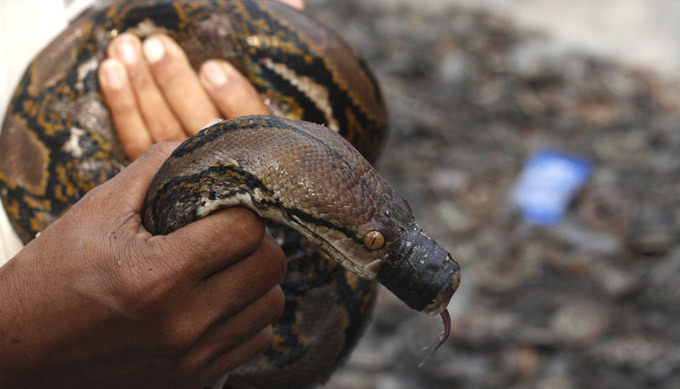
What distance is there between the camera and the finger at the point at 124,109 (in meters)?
2.33

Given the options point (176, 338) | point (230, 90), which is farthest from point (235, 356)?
→ point (230, 90)

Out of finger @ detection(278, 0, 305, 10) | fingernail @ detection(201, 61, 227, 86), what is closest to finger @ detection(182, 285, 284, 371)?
fingernail @ detection(201, 61, 227, 86)

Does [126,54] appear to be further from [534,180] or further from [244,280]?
[534,180]

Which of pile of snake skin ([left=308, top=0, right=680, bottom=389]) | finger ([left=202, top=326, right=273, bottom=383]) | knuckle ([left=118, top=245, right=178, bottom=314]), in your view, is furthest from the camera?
pile of snake skin ([left=308, top=0, right=680, bottom=389])

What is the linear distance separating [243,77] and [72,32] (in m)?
0.64

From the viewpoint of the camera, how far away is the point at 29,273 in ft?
4.89

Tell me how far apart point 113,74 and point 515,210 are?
382 cm

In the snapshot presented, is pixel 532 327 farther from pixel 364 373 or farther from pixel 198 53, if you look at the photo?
pixel 198 53

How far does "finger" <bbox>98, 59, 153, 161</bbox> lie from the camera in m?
2.33

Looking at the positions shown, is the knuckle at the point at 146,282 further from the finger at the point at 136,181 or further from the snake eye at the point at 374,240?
the snake eye at the point at 374,240

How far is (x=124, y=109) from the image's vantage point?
2328 mm

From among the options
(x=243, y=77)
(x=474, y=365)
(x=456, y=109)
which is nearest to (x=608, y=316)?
(x=474, y=365)

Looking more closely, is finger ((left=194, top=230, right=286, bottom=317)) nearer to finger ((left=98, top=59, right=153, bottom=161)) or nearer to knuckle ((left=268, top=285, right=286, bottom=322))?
knuckle ((left=268, top=285, right=286, bottom=322))

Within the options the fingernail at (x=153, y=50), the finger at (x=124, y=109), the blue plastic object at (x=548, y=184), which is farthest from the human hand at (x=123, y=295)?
the blue plastic object at (x=548, y=184)
